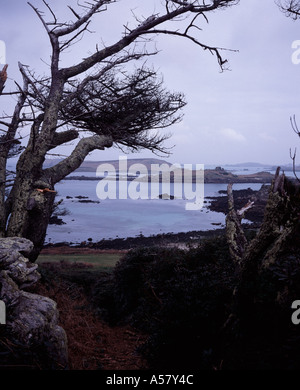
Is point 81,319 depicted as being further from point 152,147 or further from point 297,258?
point 152,147

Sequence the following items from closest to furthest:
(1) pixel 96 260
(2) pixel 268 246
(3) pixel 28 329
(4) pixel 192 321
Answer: (3) pixel 28 329 < (2) pixel 268 246 < (4) pixel 192 321 < (1) pixel 96 260

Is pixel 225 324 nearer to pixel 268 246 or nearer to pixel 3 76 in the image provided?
pixel 268 246

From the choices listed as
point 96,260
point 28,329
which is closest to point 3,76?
point 28,329

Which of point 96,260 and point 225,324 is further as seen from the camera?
point 96,260

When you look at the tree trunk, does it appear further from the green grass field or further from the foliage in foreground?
the green grass field

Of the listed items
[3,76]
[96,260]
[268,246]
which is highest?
[3,76]

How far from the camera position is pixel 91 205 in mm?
63469

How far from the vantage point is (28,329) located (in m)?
3.97

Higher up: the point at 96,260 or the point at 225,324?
the point at 225,324

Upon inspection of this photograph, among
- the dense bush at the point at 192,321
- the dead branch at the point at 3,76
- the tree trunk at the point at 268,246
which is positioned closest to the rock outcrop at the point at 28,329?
the dense bush at the point at 192,321

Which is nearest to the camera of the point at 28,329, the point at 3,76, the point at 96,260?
the point at 28,329

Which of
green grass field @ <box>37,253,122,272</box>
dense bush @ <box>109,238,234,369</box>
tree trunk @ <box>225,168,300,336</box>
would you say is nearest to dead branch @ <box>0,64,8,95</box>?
dense bush @ <box>109,238,234,369</box>

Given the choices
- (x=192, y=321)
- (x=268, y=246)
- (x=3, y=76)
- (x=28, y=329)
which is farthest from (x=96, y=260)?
(x=268, y=246)
